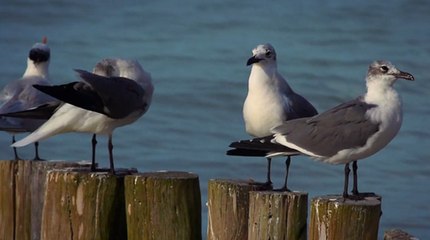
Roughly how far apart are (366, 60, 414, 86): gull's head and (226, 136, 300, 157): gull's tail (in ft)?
1.94

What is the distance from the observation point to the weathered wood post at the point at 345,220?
5660 millimetres

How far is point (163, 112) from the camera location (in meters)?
14.3

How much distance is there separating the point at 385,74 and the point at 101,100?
145cm

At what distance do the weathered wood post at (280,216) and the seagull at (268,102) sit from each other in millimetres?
937

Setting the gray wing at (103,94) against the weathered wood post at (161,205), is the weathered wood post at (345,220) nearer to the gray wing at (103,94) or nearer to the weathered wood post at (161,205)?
the weathered wood post at (161,205)

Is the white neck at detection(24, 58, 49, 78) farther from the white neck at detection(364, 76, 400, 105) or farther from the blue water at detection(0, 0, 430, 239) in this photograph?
the white neck at detection(364, 76, 400, 105)

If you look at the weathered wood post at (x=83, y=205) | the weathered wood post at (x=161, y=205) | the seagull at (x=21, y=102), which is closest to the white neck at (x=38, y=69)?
the seagull at (x=21, y=102)

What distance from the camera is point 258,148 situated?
636cm

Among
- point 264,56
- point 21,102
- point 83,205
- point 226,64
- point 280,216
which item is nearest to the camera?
point 280,216

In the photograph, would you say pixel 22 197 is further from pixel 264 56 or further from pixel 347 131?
pixel 347 131

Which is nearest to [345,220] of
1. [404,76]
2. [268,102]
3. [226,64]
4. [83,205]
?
[404,76]

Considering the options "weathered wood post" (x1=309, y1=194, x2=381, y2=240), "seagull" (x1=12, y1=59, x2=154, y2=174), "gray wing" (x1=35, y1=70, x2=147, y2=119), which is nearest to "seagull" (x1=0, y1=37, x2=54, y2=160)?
"seagull" (x1=12, y1=59, x2=154, y2=174)

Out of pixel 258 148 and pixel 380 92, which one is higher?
pixel 380 92

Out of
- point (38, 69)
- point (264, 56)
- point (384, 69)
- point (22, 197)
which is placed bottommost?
point (22, 197)
